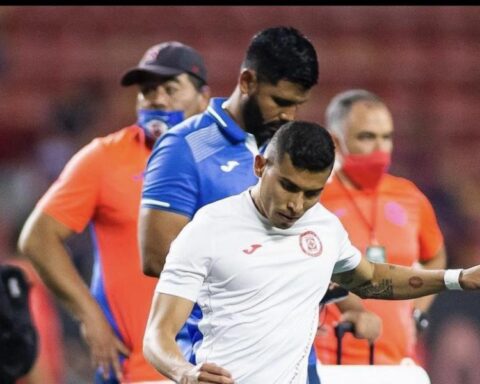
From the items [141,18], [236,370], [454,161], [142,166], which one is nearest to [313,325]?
[236,370]

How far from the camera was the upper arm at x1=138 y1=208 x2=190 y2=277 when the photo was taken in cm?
373

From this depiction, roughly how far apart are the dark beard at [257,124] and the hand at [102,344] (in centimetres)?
Answer: 113

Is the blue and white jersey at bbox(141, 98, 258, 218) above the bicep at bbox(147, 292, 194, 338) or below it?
above

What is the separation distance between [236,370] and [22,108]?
8021 mm

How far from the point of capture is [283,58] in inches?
147

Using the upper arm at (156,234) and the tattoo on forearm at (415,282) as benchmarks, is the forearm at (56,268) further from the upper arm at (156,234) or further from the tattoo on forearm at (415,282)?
the tattoo on forearm at (415,282)

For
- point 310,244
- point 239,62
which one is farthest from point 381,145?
point 239,62

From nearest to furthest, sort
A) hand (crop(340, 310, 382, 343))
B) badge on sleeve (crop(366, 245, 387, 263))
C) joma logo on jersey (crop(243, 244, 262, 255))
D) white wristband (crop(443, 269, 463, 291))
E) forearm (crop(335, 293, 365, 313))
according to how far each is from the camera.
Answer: joma logo on jersey (crop(243, 244, 262, 255)), white wristband (crop(443, 269, 463, 291)), hand (crop(340, 310, 382, 343)), forearm (crop(335, 293, 365, 313)), badge on sleeve (crop(366, 245, 387, 263))

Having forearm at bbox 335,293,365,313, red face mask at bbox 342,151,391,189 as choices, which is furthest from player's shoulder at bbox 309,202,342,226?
red face mask at bbox 342,151,391,189

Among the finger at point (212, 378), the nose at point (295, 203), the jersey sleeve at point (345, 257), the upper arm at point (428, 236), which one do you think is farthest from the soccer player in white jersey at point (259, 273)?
the upper arm at point (428, 236)

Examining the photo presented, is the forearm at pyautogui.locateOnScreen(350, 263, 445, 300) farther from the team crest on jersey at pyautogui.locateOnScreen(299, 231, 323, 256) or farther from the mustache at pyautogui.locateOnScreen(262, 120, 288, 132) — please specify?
the mustache at pyautogui.locateOnScreen(262, 120, 288, 132)

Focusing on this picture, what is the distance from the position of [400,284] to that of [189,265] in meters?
0.70

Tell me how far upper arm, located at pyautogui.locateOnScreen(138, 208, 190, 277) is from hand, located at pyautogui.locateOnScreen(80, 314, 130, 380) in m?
0.89

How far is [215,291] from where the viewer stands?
10.8ft
